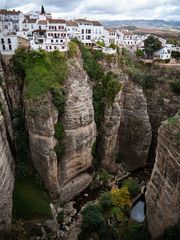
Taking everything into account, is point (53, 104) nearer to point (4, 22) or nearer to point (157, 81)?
point (157, 81)

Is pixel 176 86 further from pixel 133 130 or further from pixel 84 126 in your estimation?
pixel 84 126

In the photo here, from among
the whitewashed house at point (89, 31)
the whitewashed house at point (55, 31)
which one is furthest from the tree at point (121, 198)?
the whitewashed house at point (89, 31)

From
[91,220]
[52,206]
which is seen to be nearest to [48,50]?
[52,206]

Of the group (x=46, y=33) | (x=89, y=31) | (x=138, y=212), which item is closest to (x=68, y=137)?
(x=138, y=212)

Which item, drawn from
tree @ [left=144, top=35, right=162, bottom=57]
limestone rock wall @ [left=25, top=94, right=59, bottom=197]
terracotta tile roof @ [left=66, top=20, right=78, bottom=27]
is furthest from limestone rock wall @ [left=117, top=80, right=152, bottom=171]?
tree @ [left=144, top=35, right=162, bottom=57]

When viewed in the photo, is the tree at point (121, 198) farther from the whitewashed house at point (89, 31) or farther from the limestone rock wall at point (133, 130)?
the whitewashed house at point (89, 31)

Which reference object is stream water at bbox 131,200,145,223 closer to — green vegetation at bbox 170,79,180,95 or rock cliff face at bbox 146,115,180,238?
rock cliff face at bbox 146,115,180,238

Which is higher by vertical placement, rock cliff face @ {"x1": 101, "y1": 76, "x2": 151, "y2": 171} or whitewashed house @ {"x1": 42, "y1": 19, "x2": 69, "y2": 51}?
whitewashed house @ {"x1": 42, "y1": 19, "x2": 69, "y2": 51}
